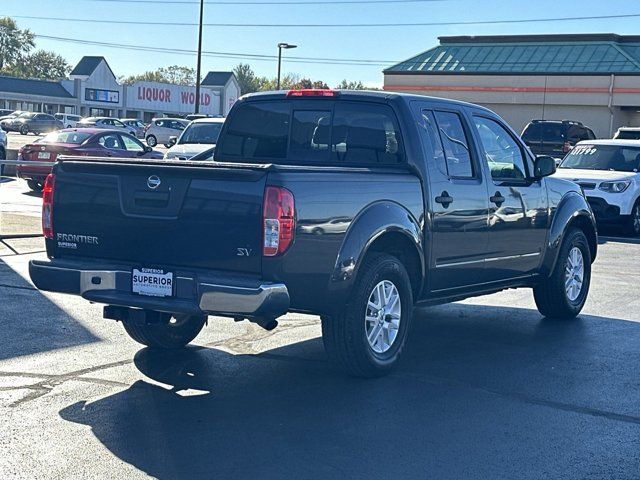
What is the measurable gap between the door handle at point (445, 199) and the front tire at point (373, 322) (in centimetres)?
72

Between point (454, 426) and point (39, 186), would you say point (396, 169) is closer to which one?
point (454, 426)

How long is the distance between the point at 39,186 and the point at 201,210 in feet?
57.2

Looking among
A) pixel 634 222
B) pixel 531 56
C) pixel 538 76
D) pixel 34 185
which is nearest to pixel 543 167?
pixel 634 222

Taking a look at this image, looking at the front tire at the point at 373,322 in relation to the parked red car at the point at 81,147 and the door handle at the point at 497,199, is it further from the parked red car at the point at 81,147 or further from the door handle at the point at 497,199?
the parked red car at the point at 81,147

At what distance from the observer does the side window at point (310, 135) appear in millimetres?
8058

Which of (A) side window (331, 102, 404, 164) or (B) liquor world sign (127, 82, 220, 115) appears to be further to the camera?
(B) liquor world sign (127, 82, 220, 115)

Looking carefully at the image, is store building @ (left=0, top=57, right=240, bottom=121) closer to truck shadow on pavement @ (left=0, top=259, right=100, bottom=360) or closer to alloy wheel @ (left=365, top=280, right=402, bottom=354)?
truck shadow on pavement @ (left=0, top=259, right=100, bottom=360)

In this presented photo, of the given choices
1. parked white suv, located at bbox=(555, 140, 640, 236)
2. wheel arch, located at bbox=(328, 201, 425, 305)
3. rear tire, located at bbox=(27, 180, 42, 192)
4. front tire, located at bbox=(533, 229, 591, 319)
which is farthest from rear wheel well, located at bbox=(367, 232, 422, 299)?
rear tire, located at bbox=(27, 180, 42, 192)

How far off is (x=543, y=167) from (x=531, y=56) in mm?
46717

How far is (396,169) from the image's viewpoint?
7562 mm

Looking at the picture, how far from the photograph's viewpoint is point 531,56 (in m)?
54.0

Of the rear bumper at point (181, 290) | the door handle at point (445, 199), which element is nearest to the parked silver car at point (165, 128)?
the door handle at point (445, 199)

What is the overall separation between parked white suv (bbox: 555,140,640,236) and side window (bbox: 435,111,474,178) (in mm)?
10965

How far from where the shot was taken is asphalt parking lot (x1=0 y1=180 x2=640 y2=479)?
530 centimetres
